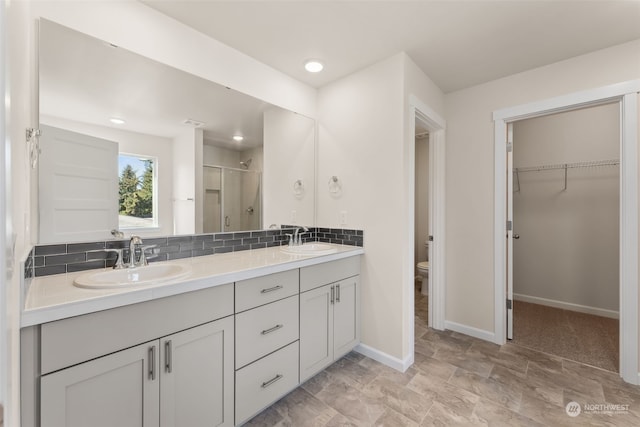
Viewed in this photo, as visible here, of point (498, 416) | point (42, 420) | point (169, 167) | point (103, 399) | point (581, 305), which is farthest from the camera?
point (581, 305)

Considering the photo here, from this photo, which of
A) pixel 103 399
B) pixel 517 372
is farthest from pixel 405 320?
pixel 103 399

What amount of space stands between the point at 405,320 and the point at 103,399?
178 cm

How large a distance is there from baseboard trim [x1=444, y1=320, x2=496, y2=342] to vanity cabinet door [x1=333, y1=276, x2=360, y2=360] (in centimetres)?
109

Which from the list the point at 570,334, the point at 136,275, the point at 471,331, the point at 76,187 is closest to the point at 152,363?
the point at 136,275

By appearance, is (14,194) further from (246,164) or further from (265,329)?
(246,164)

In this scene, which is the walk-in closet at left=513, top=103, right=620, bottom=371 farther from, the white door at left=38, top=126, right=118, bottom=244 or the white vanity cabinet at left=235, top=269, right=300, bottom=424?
the white door at left=38, top=126, right=118, bottom=244

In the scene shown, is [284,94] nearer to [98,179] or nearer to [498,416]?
[98,179]

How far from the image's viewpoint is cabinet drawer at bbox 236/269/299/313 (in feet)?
4.67

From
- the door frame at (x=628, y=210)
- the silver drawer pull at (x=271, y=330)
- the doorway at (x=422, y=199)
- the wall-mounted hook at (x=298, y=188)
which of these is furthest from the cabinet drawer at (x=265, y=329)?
the doorway at (x=422, y=199)

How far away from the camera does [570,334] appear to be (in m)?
2.56

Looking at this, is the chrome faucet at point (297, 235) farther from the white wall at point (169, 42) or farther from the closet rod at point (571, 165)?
the closet rod at point (571, 165)

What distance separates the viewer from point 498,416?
157 cm

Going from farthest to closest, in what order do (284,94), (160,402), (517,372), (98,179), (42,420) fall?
(284,94)
(517,372)
(98,179)
(160,402)
(42,420)

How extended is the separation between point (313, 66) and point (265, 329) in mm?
1956
